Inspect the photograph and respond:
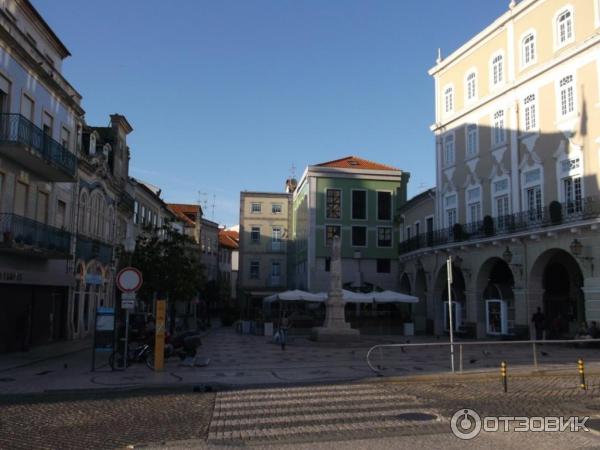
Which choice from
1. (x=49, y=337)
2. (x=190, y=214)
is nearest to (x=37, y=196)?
(x=49, y=337)

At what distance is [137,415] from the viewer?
10125 millimetres

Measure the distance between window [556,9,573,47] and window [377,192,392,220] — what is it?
85.0 ft

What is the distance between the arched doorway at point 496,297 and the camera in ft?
107

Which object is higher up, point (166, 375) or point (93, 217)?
point (93, 217)

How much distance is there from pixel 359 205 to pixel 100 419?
143 feet

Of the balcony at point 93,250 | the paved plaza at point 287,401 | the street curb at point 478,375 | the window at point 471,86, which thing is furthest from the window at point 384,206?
the street curb at point 478,375

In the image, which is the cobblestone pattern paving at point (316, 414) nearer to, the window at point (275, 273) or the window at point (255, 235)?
the window at point (275, 273)

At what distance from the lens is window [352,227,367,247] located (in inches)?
2035

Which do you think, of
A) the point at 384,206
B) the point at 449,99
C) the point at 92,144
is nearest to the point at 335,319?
the point at 92,144

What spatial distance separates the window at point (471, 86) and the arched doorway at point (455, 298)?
33.7 feet

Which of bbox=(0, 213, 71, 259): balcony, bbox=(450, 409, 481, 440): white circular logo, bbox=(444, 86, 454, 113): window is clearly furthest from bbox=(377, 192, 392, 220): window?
bbox=(450, 409, 481, 440): white circular logo

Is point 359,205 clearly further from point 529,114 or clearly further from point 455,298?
point 529,114

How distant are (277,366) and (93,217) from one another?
18.5 m

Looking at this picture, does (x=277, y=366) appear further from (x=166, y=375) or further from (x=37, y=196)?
(x=37, y=196)
